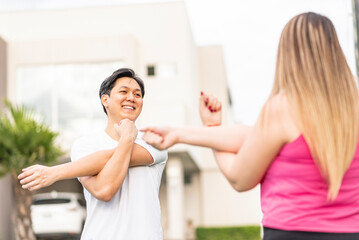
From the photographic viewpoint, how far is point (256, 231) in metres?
27.9

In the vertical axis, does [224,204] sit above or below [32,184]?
below

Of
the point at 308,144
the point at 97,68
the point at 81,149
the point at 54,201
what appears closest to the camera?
the point at 308,144

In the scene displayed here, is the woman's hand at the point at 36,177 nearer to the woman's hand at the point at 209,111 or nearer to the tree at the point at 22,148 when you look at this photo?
the woman's hand at the point at 209,111

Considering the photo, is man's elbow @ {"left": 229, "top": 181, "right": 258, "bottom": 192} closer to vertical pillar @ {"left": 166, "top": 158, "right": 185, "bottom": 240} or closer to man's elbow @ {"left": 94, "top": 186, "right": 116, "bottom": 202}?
man's elbow @ {"left": 94, "top": 186, "right": 116, "bottom": 202}

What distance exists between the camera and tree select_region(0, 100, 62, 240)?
744 inches

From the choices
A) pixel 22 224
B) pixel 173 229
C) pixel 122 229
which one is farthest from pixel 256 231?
pixel 122 229

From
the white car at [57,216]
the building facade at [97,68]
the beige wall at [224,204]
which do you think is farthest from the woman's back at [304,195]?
the beige wall at [224,204]

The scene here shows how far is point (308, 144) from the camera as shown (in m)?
2.44

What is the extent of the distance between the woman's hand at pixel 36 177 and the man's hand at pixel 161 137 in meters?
0.66

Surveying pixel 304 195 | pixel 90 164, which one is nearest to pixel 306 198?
pixel 304 195

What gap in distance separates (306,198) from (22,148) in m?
17.4

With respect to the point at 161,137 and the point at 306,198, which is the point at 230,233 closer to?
the point at 161,137

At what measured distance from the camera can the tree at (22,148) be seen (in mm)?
18891

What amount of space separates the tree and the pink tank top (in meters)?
16.8
